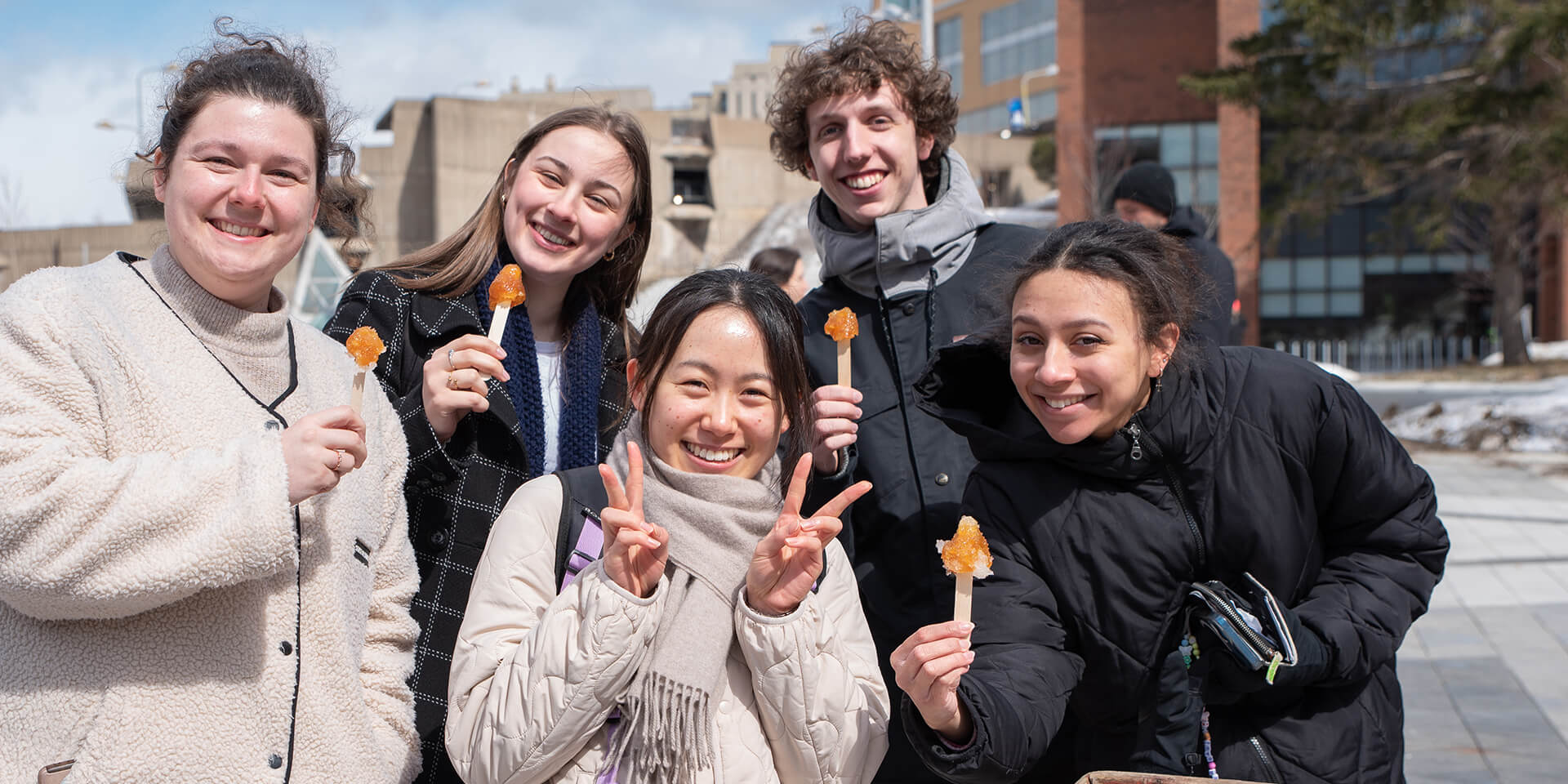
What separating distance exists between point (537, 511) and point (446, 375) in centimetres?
52

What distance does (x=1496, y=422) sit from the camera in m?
15.5

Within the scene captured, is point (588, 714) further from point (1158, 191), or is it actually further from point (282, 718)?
point (1158, 191)

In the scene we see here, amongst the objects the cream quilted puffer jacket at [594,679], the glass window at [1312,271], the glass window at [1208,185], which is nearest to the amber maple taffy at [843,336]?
the cream quilted puffer jacket at [594,679]

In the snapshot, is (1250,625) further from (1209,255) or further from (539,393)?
(1209,255)

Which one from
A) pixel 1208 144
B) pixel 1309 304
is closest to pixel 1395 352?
pixel 1309 304

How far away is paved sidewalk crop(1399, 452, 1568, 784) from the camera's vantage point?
16.5ft

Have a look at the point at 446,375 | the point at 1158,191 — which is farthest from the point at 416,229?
the point at 446,375

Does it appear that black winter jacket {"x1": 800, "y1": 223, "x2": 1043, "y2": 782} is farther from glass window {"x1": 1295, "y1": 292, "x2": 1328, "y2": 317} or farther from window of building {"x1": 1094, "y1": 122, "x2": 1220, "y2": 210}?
glass window {"x1": 1295, "y1": 292, "x2": 1328, "y2": 317}

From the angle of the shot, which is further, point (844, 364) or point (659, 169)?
point (659, 169)

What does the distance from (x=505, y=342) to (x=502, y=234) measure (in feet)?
1.06

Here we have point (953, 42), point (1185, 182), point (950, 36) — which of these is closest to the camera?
point (1185, 182)

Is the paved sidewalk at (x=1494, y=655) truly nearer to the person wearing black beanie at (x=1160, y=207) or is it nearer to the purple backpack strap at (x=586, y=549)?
the person wearing black beanie at (x=1160, y=207)

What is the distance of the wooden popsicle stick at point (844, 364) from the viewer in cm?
268

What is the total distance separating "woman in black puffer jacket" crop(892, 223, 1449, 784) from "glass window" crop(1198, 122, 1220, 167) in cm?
3660
